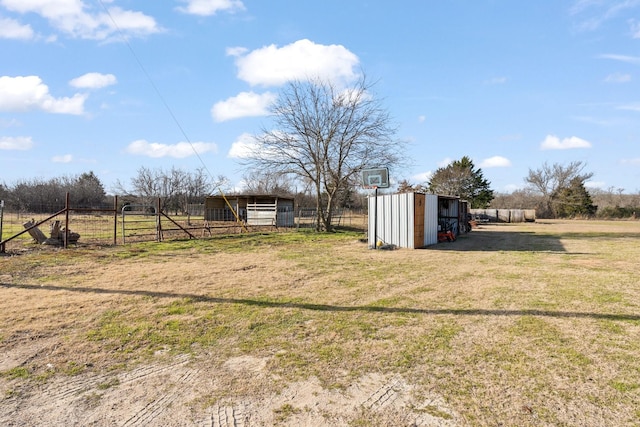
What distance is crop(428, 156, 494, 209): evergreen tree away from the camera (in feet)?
148

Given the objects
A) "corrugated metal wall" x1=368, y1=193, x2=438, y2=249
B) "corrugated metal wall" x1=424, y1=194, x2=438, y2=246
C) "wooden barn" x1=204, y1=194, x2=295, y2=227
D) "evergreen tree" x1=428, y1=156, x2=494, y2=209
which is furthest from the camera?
"evergreen tree" x1=428, y1=156, x2=494, y2=209

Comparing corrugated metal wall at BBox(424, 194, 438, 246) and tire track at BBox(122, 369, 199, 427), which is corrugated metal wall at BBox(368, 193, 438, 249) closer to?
corrugated metal wall at BBox(424, 194, 438, 246)

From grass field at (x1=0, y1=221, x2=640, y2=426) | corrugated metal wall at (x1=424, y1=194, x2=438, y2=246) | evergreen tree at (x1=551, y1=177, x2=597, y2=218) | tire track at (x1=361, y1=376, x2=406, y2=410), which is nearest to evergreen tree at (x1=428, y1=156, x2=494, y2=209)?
evergreen tree at (x1=551, y1=177, x2=597, y2=218)

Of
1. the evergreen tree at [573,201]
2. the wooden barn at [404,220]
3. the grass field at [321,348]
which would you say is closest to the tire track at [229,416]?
the grass field at [321,348]

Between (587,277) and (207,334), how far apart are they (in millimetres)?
7363

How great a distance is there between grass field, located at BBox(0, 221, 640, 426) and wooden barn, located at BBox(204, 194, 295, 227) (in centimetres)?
1527

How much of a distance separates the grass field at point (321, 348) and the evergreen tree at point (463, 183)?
39.4 m

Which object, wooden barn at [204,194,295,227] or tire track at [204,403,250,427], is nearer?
tire track at [204,403,250,427]

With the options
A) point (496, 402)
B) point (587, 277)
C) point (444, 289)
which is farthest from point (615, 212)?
point (496, 402)

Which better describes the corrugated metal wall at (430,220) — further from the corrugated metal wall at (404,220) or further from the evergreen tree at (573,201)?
the evergreen tree at (573,201)

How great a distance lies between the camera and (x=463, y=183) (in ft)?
149

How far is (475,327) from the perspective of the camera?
4352 mm

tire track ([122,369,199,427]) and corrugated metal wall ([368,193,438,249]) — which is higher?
corrugated metal wall ([368,193,438,249])

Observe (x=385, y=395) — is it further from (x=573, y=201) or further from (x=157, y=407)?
(x=573, y=201)
